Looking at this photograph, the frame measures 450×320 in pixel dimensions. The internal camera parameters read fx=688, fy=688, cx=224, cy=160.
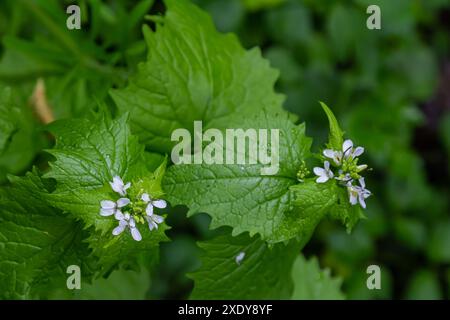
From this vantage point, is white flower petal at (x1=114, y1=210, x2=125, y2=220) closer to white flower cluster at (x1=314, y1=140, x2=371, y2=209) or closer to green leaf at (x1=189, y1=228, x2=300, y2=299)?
green leaf at (x1=189, y1=228, x2=300, y2=299)

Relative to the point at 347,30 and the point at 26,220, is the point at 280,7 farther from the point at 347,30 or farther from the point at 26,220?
the point at 26,220

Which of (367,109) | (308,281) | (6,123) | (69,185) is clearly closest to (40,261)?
(69,185)

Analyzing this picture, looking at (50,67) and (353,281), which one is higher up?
(50,67)

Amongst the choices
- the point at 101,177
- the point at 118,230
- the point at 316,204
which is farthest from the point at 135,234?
the point at 316,204

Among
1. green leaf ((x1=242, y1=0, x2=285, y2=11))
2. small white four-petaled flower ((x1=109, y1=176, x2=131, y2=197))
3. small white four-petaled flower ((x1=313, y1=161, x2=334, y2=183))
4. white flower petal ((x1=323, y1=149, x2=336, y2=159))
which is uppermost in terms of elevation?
green leaf ((x1=242, y1=0, x2=285, y2=11))

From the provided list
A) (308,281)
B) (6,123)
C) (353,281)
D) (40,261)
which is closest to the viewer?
(40,261)

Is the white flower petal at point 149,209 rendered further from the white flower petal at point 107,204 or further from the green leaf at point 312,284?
the green leaf at point 312,284

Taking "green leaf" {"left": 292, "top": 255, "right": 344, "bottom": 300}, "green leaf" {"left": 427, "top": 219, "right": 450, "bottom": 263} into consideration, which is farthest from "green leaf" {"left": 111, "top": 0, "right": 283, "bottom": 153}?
"green leaf" {"left": 427, "top": 219, "right": 450, "bottom": 263}

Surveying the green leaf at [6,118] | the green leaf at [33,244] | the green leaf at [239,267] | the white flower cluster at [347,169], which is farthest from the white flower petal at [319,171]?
the green leaf at [6,118]
